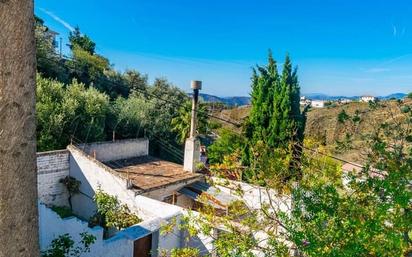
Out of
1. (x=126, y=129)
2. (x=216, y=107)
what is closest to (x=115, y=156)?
(x=126, y=129)

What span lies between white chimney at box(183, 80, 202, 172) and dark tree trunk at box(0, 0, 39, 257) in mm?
13796

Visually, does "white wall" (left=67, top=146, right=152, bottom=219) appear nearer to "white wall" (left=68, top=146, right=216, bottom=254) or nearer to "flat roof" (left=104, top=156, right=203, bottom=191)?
"white wall" (left=68, top=146, right=216, bottom=254)

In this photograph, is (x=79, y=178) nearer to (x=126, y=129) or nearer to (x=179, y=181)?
(x=179, y=181)

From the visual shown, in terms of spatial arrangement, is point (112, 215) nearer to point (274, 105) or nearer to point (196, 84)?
point (196, 84)

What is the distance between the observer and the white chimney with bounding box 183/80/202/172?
17.5 metres

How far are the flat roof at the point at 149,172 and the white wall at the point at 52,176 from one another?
2431mm

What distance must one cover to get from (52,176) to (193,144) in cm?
668

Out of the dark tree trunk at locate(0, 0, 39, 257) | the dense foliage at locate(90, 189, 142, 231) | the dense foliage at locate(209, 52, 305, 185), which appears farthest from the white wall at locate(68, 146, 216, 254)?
the dense foliage at locate(209, 52, 305, 185)

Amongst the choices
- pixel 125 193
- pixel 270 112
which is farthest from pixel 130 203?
pixel 270 112

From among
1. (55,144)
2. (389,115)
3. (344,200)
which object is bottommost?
(55,144)

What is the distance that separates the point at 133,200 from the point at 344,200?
31.9ft

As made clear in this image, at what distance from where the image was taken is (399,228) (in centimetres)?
546

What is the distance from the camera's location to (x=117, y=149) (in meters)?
19.1

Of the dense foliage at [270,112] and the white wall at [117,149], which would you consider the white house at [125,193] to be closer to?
the white wall at [117,149]
